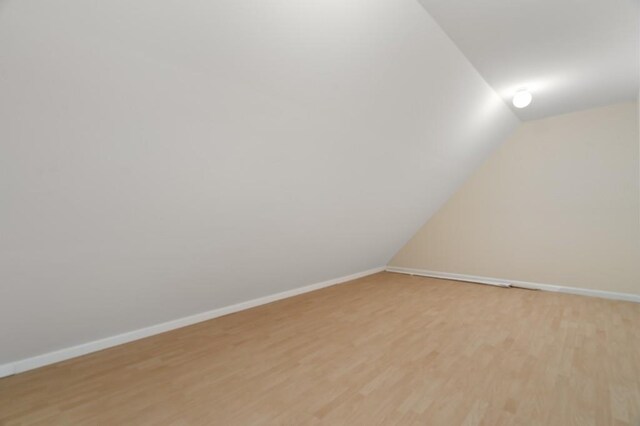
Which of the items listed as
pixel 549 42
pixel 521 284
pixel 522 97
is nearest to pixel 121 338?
pixel 549 42

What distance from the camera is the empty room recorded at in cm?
151

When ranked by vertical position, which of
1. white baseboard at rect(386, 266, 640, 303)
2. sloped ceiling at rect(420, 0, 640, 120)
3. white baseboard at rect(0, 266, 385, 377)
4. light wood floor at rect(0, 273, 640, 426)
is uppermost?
sloped ceiling at rect(420, 0, 640, 120)

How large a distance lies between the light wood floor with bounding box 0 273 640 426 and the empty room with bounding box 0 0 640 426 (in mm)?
20

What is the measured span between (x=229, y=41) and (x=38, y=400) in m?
2.63

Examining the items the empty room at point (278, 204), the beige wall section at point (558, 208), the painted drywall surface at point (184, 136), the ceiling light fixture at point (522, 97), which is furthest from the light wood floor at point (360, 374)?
the ceiling light fixture at point (522, 97)

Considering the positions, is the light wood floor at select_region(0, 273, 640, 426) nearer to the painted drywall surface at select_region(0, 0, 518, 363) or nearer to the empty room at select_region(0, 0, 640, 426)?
the empty room at select_region(0, 0, 640, 426)

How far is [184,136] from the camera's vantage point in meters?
1.84

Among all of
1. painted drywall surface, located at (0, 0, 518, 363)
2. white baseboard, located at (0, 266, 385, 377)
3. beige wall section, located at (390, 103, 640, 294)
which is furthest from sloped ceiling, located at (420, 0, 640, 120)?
white baseboard, located at (0, 266, 385, 377)

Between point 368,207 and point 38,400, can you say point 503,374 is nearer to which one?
point 368,207

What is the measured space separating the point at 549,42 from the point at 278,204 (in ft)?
9.05

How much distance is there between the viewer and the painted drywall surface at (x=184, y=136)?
4.48ft

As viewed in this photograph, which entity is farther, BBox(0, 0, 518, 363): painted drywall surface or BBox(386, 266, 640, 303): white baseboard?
BBox(386, 266, 640, 303): white baseboard

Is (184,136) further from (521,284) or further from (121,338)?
(521,284)

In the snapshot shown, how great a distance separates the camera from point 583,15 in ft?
7.06
